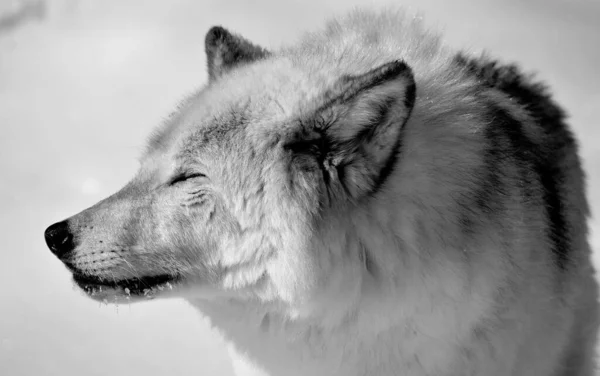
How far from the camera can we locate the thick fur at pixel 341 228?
2.12 meters

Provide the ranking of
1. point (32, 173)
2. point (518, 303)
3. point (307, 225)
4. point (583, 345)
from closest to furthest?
point (307, 225)
point (518, 303)
point (583, 345)
point (32, 173)

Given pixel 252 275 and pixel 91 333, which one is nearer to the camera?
pixel 252 275

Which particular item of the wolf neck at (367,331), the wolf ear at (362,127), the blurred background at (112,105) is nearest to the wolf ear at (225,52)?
the wolf ear at (362,127)

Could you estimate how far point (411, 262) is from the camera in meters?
2.16

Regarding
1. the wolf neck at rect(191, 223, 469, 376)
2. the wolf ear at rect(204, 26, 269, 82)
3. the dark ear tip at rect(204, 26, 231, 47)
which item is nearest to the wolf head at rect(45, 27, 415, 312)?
the wolf neck at rect(191, 223, 469, 376)

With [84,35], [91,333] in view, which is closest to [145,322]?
[91,333]

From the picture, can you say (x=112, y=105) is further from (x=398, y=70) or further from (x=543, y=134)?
(x=398, y=70)

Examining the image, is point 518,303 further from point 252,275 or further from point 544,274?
point 252,275

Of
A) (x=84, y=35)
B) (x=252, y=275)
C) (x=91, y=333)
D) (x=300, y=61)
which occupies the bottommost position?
(x=91, y=333)

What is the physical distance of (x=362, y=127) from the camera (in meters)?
2.07

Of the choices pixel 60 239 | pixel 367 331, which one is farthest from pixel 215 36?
pixel 367 331

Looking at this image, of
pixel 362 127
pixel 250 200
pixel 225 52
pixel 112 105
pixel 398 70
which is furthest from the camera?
pixel 112 105

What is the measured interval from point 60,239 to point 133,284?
0.30 meters

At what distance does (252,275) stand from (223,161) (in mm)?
408
